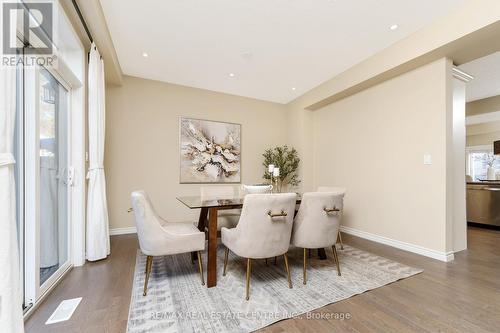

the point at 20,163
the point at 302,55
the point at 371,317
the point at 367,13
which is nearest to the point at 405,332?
the point at 371,317

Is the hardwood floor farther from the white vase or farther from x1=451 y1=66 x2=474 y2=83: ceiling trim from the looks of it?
the white vase

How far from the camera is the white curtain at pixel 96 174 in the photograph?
2.62m

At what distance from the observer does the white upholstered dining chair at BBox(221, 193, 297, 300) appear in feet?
6.01

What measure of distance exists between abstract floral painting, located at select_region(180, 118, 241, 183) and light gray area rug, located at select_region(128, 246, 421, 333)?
1.87 metres

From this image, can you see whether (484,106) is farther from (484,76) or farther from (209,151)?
(209,151)

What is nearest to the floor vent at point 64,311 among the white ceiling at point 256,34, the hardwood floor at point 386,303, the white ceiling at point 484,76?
the hardwood floor at point 386,303

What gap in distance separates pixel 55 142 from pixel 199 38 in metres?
1.99

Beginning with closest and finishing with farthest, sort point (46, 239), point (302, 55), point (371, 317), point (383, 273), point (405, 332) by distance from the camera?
1. point (405, 332)
2. point (371, 317)
3. point (46, 239)
4. point (383, 273)
5. point (302, 55)

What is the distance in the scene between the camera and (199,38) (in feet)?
9.21

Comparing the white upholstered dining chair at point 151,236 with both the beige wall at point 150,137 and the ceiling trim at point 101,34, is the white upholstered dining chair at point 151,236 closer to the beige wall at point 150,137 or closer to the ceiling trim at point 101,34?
the ceiling trim at point 101,34

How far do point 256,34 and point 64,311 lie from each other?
10.6 feet

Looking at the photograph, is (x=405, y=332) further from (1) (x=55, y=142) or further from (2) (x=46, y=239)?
(1) (x=55, y=142)

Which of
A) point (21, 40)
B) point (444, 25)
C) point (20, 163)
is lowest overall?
point (20, 163)

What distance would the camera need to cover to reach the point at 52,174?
7.43 feet
